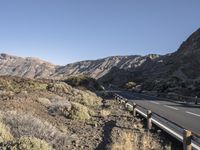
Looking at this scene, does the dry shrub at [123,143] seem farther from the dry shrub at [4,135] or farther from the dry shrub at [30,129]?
the dry shrub at [4,135]

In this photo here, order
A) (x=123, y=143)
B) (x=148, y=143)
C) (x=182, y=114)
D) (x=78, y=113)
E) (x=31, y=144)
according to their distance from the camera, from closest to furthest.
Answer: (x=31, y=144) < (x=123, y=143) < (x=148, y=143) < (x=78, y=113) < (x=182, y=114)

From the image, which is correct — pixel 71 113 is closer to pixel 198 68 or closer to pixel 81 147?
pixel 81 147

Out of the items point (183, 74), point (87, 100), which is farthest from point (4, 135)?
point (183, 74)

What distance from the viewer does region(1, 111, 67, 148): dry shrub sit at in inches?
419

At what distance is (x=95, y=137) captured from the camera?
42.5 ft

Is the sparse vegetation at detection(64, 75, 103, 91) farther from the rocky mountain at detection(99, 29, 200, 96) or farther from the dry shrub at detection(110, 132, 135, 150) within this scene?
the dry shrub at detection(110, 132, 135, 150)

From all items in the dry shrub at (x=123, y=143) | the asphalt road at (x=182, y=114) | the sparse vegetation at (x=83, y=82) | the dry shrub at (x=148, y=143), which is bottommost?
the dry shrub at (x=148, y=143)

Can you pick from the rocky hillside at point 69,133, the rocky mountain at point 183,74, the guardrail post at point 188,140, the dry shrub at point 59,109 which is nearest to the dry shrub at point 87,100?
the dry shrub at point 59,109

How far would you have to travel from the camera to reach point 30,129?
36.2ft

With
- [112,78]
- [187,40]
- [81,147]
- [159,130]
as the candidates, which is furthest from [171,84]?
[112,78]

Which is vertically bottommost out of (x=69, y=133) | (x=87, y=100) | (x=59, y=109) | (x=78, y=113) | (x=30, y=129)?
(x=69, y=133)

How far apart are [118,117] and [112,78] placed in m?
130

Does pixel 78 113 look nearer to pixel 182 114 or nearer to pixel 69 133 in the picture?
pixel 69 133

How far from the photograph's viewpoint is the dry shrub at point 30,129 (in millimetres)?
10643
